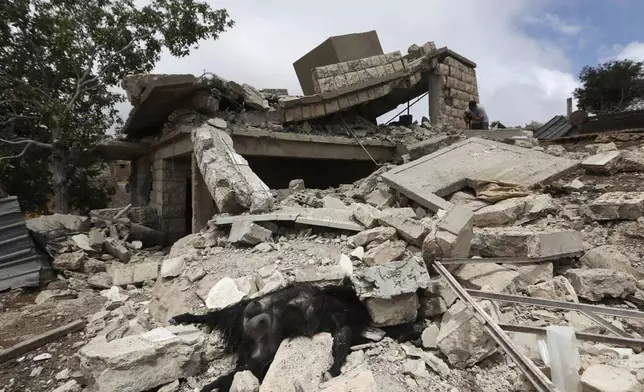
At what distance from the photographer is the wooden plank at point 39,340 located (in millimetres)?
2898

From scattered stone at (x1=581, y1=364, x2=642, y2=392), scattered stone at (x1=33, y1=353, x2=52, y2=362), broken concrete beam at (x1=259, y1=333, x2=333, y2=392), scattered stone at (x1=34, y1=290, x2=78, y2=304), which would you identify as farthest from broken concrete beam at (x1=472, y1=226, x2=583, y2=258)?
scattered stone at (x1=34, y1=290, x2=78, y2=304)

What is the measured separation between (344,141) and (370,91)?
Answer: 4.02ft

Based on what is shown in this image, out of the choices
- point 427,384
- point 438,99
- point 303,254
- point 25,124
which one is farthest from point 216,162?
point 25,124

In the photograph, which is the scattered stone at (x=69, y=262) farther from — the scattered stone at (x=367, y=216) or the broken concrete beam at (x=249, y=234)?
the scattered stone at (x=367, y=216)

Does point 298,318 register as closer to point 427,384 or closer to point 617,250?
point 427,384

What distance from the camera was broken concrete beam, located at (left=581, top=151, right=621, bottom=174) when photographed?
14.3 ft

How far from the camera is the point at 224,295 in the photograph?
2.94 m

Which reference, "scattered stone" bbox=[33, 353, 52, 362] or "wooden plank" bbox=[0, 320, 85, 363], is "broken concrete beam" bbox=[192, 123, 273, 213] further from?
"scattered stone" bbox=[33, 353, 52, 362]

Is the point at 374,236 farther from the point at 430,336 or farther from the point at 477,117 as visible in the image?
the point at 477,117

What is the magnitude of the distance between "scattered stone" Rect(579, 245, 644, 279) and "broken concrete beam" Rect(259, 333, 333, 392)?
228 cm

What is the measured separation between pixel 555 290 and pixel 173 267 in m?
3.31

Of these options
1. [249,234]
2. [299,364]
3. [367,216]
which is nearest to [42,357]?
[249,234]

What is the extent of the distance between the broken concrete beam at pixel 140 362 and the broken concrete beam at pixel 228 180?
2074 millimetres

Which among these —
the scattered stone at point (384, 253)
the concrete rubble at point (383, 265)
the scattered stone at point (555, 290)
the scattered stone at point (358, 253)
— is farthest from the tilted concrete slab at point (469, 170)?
the scattered stone at point (555, 290)
